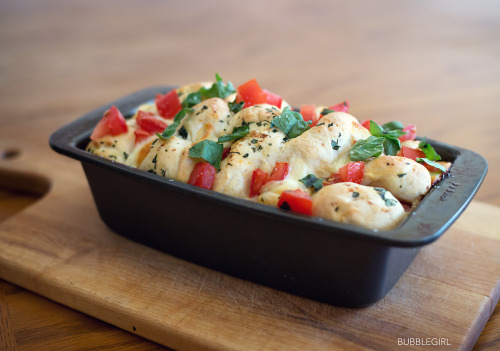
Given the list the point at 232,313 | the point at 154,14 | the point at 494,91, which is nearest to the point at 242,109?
the point at 232,313

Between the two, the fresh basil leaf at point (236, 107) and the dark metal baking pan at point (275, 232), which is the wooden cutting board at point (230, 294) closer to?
the dark metal baking pan at point (275, 232)

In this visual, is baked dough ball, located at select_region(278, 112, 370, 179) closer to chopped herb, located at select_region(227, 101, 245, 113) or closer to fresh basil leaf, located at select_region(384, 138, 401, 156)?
fresh basil leaf, located at select_region(384, 138, 401, 156)

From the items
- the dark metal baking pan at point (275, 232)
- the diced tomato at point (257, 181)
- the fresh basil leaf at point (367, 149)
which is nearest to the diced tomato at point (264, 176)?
the diced tomato at point (257, 181)

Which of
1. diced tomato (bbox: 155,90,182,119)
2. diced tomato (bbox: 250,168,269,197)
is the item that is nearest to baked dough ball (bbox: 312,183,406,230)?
diced tomato (bbox: 250,168,269,197)

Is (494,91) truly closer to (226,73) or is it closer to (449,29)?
(449,29)

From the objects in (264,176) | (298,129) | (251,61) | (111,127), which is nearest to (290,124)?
(298,129)

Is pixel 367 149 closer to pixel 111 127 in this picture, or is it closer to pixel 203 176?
pixel 203 176
